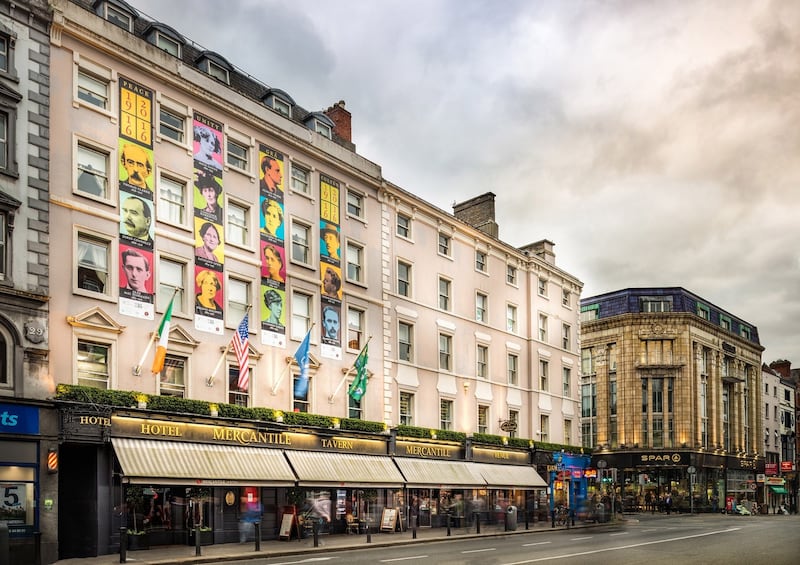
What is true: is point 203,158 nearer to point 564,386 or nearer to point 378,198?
point 378,198

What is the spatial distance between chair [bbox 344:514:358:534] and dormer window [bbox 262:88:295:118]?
57.0ft

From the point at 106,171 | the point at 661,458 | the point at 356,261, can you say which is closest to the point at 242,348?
the point at 106,171

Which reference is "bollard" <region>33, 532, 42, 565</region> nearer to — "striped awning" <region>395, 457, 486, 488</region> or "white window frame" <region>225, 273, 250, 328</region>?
"white window frame" <region>225, 273, 250, 328</region>

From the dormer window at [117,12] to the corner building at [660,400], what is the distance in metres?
60.3

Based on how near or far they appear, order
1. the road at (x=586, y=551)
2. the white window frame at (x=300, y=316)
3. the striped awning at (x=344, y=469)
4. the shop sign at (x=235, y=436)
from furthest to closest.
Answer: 1. the white window frame at (x=300, y=316)
2. the striped awning at (x=344, y=469)
3. the shop sign at (x=235, y=436)
4. the road at (x=586, y=551)

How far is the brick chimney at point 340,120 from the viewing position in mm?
40656

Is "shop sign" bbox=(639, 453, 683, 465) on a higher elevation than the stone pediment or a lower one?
lower

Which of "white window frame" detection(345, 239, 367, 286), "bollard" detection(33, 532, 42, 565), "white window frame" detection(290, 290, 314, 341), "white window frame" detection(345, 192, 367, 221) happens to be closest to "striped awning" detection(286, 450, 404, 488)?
"white window frame" detection(290, 290, 314, 341)

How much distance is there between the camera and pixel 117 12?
29.4 metres

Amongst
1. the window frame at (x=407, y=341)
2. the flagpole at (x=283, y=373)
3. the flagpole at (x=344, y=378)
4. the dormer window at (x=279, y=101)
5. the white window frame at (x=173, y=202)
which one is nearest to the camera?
the white window frame at (x=173, y=202)

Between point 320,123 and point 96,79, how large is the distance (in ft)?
40.3

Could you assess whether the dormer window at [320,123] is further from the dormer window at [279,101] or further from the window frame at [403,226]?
the window frame at [403,226]

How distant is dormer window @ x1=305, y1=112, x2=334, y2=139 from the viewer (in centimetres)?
3722

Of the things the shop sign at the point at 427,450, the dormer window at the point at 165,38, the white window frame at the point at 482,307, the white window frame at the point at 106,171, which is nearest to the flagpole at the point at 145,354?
the white window frame at the point at 106,171
